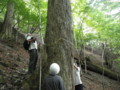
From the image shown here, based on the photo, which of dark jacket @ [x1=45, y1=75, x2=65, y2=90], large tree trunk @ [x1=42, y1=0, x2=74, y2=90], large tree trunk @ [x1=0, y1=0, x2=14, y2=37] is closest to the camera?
dark jacket @ [x1=45, y1=75, x2=65, y2=90]

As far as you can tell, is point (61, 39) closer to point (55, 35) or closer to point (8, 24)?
point (55, 35)

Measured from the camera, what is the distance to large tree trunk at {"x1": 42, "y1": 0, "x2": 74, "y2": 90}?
156 inches

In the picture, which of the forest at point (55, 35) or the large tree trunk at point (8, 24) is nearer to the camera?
the forest at point (55, 35)

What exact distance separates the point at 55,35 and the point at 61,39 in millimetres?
236

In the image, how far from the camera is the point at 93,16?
1192cm

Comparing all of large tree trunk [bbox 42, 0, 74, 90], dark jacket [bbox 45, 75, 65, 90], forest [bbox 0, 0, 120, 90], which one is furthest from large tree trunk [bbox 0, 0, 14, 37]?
dark jacket [bbox 45, 75, 65, 90]

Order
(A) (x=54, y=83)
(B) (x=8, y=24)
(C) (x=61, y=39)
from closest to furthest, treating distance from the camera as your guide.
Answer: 1. (A) (x=54, y=83)
2. (C) (x=61, y=39)
3. (B) (x=8, y=24)

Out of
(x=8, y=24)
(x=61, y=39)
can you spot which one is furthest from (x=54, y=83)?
(x=8, y=24)

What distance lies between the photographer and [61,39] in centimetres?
414

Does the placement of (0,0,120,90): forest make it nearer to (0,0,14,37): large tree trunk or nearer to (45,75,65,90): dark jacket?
(0,0,14,37): large tree trunk

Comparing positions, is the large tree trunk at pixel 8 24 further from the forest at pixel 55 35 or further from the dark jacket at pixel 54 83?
the dark jacket at pixel 54 83

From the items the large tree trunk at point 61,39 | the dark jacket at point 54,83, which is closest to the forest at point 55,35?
the large tree trunk at point 61,39

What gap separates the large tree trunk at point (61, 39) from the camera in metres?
3.96

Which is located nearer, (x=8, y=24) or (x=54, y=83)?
(x=54, y=83)
